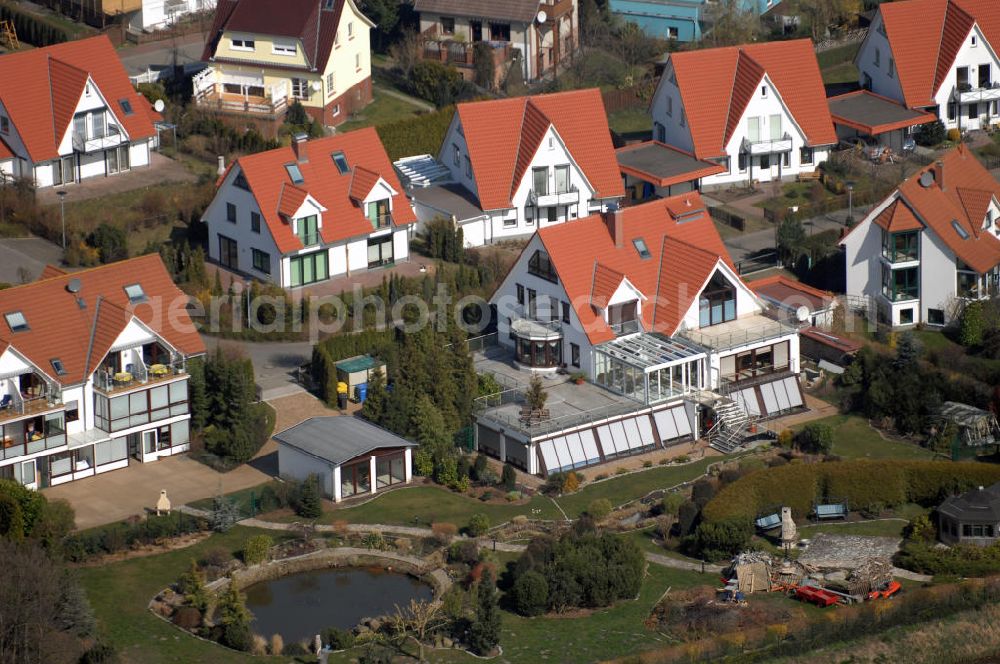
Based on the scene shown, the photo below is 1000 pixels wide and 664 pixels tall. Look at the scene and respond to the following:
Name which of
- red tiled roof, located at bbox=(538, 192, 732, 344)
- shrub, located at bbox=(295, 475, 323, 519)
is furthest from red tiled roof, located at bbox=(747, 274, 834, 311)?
shrub, located at bbox=(295, 475, 323, 519)

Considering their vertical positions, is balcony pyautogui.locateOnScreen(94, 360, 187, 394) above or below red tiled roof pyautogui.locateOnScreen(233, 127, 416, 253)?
below

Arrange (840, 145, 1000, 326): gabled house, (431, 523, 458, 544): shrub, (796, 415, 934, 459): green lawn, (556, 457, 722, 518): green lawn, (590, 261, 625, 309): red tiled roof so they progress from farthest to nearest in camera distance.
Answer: (840, 145, 1000, 326): gabled house < (590, 261, 625, 309): red tiled roof < (796, 415, 934, 459): green lawn < (556, 457, 722, 518): green lawn < (431, 523, 458, 544): shrub

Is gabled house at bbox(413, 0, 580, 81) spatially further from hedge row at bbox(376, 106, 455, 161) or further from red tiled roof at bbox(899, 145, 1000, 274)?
red tiled roof at bbox(899, 145, 1000, 274)

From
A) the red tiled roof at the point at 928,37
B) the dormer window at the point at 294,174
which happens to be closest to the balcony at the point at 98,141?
the dormer window at the point at 294,174

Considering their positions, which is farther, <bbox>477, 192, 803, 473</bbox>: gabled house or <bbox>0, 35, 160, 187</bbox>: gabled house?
<bbox>0, 35, 160, 187</bbox>: gabled house

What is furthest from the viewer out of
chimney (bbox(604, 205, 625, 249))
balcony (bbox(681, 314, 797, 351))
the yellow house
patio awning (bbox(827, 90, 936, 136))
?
the yellow house

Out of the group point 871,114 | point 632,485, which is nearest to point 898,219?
point 632,485

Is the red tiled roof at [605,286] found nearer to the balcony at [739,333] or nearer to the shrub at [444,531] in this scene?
the balcony at [739,333]
